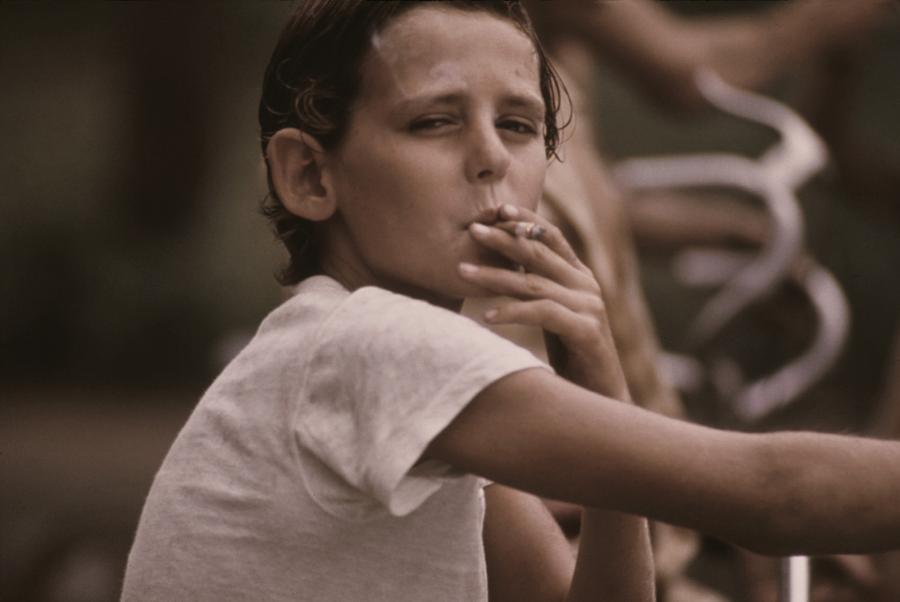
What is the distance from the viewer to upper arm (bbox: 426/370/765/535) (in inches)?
27.2

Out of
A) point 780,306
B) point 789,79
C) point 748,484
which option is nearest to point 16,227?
point 789,79

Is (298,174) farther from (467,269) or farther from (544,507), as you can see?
(544,507)

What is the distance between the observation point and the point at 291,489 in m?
0.78

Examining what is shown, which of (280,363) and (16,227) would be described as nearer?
(280,363)

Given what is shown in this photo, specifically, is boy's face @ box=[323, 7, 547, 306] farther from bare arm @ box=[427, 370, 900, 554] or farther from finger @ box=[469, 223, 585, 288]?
bare arm @ box=[427, 370, 900, 554]

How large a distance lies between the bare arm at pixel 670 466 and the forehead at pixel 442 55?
0.20 m

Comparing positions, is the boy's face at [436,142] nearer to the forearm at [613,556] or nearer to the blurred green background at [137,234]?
the forearm at [613,556]

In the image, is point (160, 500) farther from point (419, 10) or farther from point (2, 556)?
point (2, 556)

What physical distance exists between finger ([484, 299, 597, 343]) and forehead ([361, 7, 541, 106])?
0.14m

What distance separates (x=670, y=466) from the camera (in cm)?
69

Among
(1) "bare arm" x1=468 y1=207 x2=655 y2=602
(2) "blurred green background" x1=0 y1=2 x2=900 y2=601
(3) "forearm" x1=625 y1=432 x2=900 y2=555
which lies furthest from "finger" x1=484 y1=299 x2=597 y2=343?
(2) "blurred green background" x1=0 y1=2 x2=900 y2=601

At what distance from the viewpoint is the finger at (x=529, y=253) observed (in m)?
0.78

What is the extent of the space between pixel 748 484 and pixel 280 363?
28cm

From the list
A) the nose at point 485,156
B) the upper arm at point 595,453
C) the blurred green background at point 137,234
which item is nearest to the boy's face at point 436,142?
the nose at point 485,156
